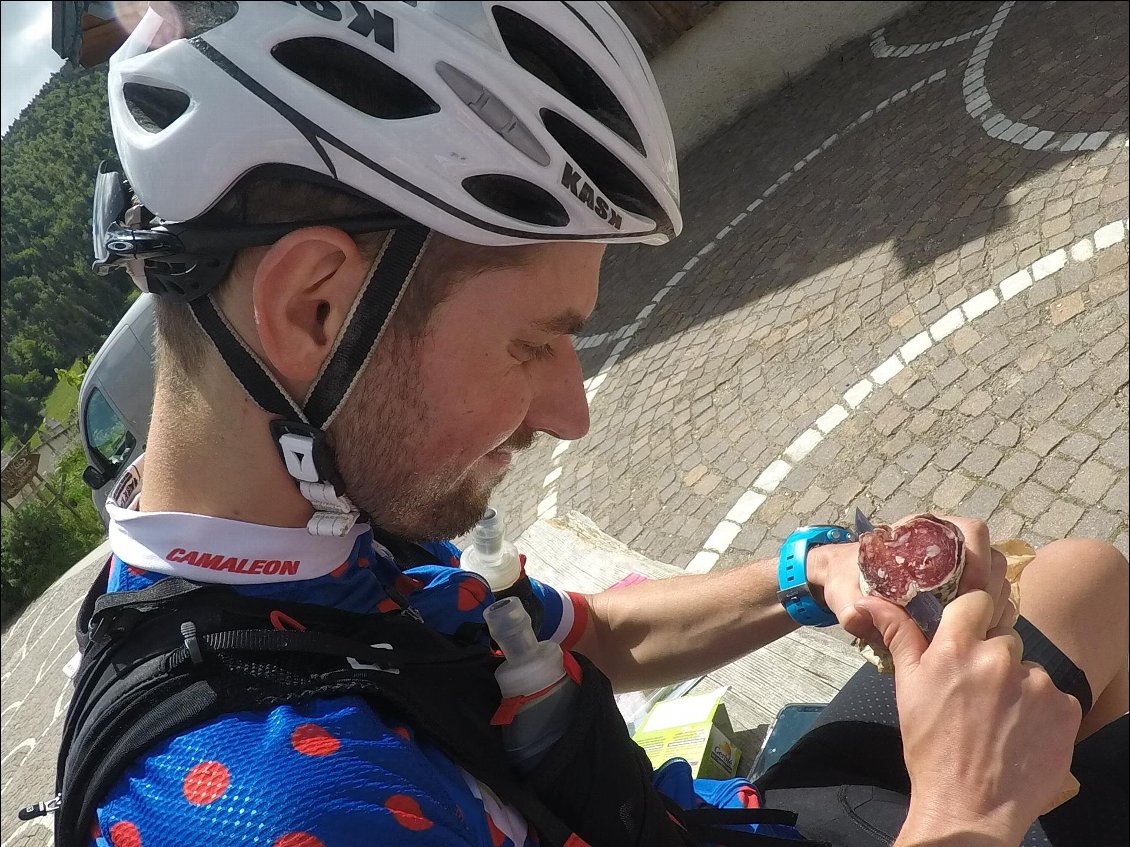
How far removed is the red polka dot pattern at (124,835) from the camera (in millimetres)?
1188

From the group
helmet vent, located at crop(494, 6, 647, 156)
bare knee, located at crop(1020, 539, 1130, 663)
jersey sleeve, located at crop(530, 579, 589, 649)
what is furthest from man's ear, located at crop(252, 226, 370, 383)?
bare knee, located at crop(1020, 539, 1130, 663)

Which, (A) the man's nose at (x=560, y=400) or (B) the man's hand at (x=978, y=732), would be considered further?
(A) the man's nose at (x=560, y=400)

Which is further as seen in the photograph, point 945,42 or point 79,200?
point 945,42

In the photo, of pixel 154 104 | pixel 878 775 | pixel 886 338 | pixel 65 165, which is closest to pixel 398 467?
pixel 154 104

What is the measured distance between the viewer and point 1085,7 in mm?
7793

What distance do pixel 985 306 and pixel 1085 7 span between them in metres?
4.56

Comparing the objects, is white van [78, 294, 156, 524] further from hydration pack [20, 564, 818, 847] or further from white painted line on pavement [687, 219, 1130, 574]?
hydration pack [20, 564, 818, 847]

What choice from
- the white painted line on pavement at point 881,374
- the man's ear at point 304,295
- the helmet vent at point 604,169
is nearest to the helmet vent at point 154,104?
the man's ear at point 304,295

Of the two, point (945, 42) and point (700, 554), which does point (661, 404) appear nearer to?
point (700, 554)

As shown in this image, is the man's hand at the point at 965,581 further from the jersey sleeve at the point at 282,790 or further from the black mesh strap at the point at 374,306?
the black mesh strap at the point at 374,306

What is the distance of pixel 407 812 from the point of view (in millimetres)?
1233

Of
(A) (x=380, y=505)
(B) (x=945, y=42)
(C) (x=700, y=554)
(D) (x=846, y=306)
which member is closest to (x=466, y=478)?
(A) (x=380, y=505)

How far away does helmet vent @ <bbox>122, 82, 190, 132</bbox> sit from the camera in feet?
4.70

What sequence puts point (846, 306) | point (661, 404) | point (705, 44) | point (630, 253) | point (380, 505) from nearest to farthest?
1. point (380, 505)
2. point (846, 306)
3. point (661, 404)
4. point (630, 253)
5. point (705, 44)
